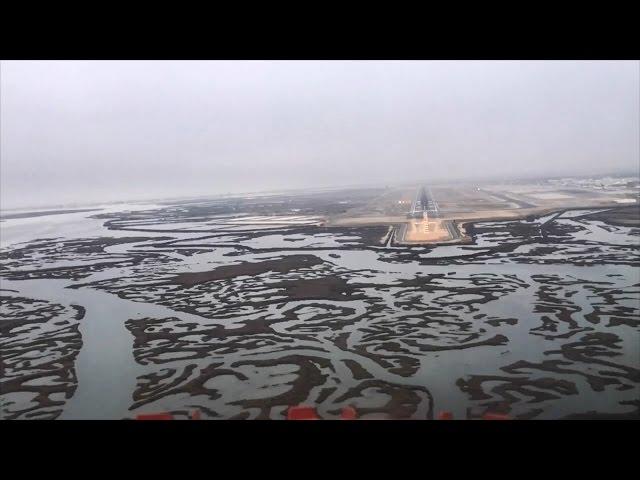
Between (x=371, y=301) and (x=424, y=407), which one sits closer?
(x=424, y=407)
